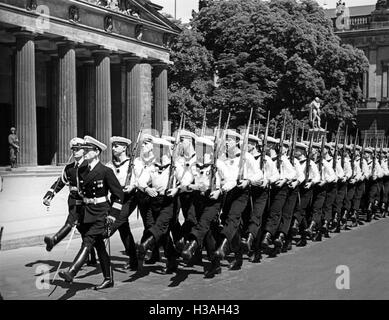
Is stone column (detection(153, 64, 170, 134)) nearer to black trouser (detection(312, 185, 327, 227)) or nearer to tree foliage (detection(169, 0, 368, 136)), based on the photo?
tree foliage (detection(169, 0, 368, 136))

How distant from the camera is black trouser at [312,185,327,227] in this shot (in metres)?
14.0

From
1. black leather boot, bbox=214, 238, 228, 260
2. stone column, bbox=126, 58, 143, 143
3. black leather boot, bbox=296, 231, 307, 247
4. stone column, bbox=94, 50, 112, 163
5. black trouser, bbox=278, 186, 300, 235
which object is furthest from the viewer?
stone column, bbox=126, 58, 143, 143

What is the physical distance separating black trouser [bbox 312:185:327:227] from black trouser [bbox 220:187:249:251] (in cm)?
343

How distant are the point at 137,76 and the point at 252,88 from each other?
762 cm

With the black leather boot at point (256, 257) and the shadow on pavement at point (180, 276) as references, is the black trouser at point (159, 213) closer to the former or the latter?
the shadow on pavement at point (180, 276)

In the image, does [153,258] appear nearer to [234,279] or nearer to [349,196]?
[234,279]

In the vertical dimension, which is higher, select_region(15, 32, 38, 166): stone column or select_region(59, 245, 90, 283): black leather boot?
select_region(15, 32, 38, 166): stone column

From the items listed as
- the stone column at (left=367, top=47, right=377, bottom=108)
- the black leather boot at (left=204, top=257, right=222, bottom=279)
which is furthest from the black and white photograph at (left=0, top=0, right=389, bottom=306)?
the stone column at (left=367, top=47, right=377, bottom=108)

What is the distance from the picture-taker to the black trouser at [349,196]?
16234 millimetres

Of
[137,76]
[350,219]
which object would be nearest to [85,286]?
[350,219]

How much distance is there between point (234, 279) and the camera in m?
9.75

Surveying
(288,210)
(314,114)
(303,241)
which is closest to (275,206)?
(288,210)

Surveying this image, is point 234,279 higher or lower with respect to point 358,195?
lower

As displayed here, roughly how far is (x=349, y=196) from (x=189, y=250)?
25.9 feet
